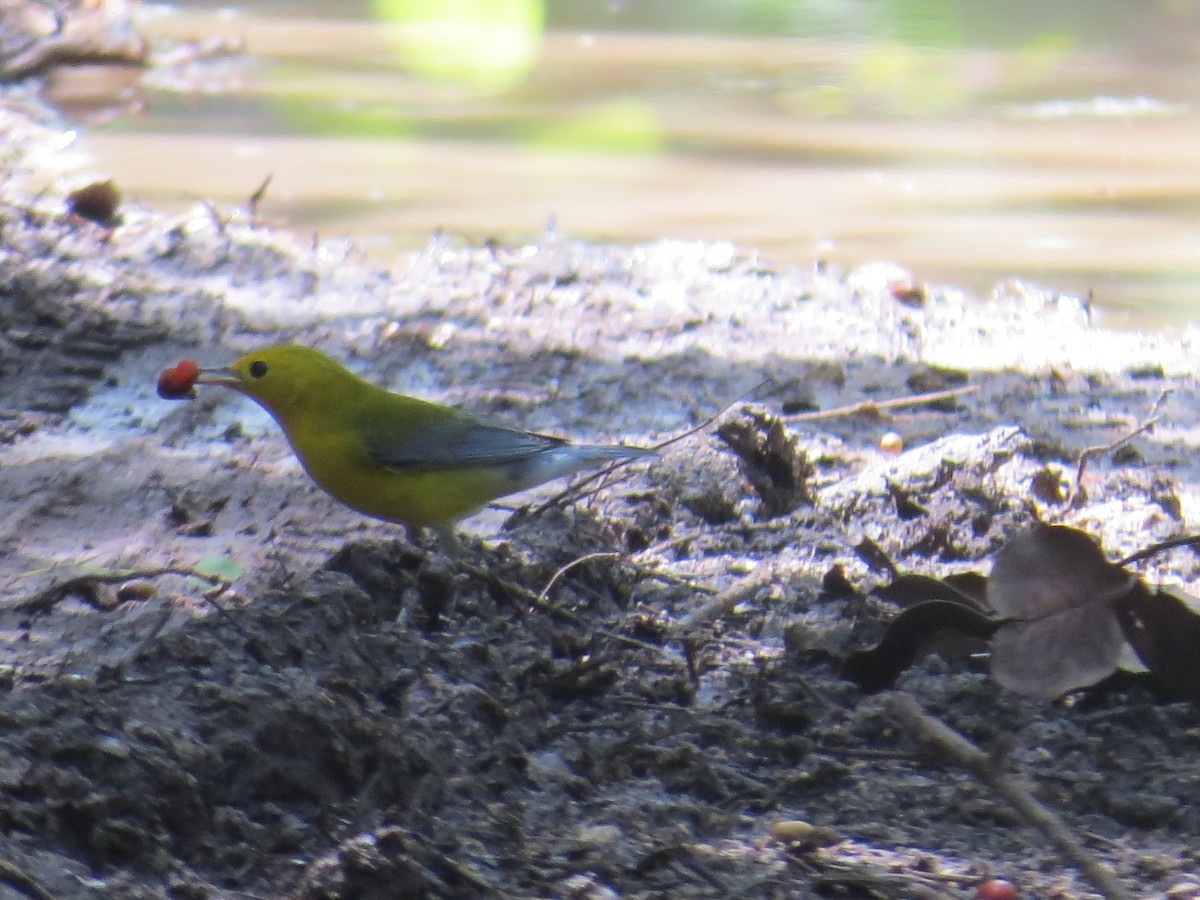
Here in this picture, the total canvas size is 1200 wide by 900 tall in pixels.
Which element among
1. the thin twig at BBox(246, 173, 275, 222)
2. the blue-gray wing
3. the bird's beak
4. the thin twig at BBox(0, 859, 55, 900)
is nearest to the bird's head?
the bird's beak

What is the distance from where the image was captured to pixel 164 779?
7.82ft

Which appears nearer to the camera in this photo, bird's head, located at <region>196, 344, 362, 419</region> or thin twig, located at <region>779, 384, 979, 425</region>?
bird's head, located at <region>196, 344, 362, 419</region>

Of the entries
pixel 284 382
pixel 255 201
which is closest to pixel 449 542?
pixel 284 382

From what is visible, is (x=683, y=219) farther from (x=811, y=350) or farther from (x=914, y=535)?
(x=914, y=535)

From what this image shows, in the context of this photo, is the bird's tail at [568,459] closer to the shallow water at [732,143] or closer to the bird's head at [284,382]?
the bird's head at [284,382]

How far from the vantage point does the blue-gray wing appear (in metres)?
3.80

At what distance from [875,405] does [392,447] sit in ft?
5.29

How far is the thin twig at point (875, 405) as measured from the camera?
4680 mm

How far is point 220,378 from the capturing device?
3875mm

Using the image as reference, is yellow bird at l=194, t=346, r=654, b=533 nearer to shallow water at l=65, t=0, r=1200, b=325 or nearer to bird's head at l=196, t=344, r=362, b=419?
bird's head at l=196, t=344, r=362, b=419

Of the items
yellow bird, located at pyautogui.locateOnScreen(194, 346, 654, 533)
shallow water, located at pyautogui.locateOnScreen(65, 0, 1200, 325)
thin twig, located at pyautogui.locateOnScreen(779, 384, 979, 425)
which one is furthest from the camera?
shallow water, located at pyautogui.locateOnScreen(65, 0, 1200, 325)

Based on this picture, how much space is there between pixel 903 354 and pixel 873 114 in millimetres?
4452

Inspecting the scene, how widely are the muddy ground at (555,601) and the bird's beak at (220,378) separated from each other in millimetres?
333

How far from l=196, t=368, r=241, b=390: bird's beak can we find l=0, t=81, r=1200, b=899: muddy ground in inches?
13.1
